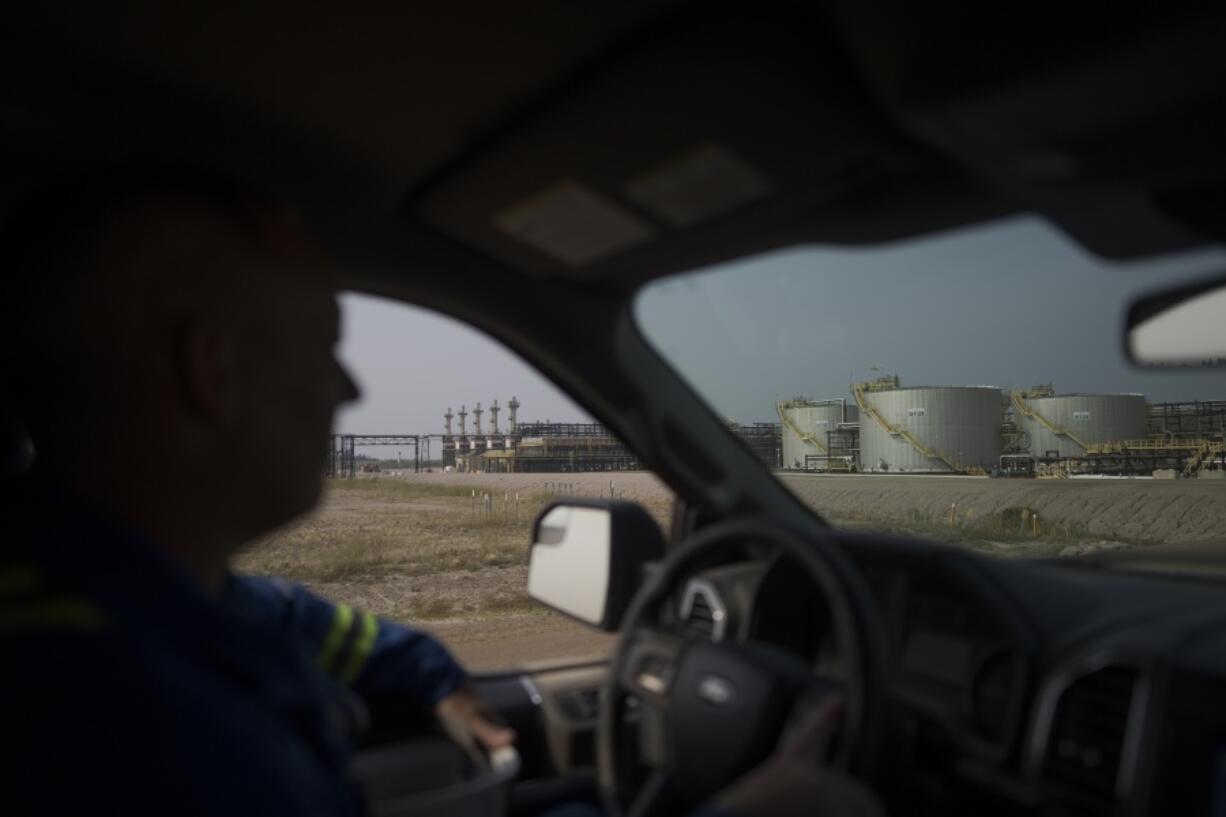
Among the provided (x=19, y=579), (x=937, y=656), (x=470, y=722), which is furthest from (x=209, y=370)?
(x=937, y=656)

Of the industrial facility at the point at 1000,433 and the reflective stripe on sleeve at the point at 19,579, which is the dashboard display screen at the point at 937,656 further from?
the reflective stripe on sleeve at the point at 19,579

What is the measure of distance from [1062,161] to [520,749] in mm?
2464

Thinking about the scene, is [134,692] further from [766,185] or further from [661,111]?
[766,185]

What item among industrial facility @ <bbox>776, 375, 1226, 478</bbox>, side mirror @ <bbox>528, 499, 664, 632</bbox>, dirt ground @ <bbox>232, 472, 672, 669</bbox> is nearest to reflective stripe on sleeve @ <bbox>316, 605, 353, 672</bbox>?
side mirror @ <bbox>528, 499, 664, 632</bbox>

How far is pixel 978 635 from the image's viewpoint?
2.02 meters

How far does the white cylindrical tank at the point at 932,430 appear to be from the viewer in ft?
9.45

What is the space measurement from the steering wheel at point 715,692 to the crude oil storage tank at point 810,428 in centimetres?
128

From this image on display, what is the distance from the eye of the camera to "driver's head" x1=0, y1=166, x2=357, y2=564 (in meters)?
1.04

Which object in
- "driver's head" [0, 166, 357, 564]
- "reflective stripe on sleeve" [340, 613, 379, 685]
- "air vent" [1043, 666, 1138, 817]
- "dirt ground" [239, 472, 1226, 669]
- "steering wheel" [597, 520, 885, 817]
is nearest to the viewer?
"driver's head" [0, 166, 357, 564]

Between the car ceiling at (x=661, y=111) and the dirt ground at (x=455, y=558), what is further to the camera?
the dirt ground at (x=455, y=558)

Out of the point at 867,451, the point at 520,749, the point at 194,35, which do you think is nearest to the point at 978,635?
the point at 867,451

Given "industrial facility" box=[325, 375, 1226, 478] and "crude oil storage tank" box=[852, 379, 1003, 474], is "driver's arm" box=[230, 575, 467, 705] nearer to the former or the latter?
"industrial facility" box=[325, 375, 1226, 478]

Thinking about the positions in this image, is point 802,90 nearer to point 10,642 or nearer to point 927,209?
point 927,209

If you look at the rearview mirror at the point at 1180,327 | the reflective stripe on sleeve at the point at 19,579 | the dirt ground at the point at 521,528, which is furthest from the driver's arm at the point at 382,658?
the rearview mirror at the point at 1180,327
